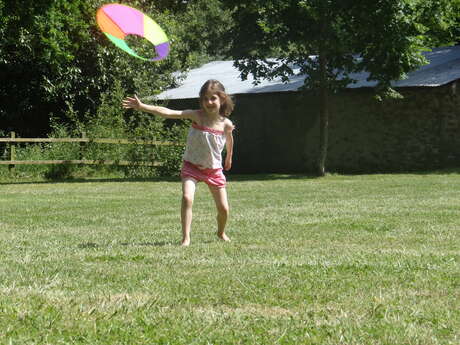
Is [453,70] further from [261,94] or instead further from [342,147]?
[261,94]

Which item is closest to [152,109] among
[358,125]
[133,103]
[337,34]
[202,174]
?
[133,103]

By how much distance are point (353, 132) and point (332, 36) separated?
5.40 meters

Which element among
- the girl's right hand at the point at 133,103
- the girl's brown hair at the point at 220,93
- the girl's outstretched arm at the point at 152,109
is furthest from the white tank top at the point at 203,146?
the girl's right hand at the point at 133,103

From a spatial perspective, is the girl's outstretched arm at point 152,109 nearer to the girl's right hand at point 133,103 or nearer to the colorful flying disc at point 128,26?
the girl's right hand at point 133,103

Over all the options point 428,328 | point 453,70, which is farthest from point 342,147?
point 428,328

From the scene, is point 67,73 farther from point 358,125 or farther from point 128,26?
point 128,26

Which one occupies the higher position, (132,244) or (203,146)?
(203,146)

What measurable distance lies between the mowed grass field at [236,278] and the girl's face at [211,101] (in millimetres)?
1384

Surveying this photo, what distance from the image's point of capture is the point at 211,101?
25.4 ft

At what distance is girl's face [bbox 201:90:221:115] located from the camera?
7730 mm

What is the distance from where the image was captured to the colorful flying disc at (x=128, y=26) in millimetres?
8125

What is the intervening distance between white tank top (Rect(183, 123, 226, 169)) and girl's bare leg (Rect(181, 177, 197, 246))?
8.7 inches

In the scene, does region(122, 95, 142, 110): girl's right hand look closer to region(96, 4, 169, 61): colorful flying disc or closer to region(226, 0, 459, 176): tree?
region(96, 4, 169, 61): colorful flying disc

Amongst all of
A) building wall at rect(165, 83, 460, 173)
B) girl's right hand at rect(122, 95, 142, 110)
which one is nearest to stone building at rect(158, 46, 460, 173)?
building wall at rect(165, 83, 460, 173)
